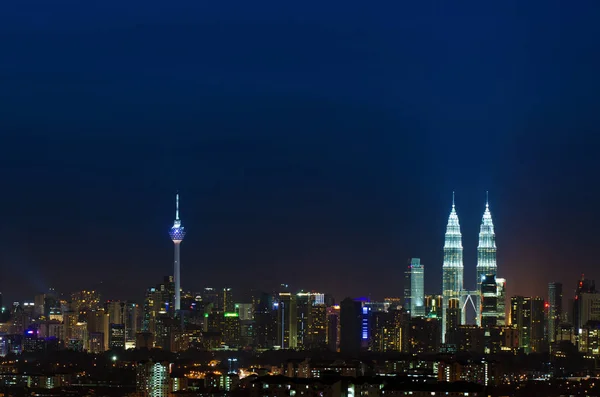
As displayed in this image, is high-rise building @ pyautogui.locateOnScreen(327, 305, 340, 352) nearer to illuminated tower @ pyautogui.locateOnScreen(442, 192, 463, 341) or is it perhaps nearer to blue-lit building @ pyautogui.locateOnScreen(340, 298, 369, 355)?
blue-lit building @ pyautogui.locateOnScreen(340, 298, 369, 355)

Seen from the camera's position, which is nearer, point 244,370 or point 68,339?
point 244,370

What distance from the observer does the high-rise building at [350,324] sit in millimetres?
57281

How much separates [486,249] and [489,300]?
2.12 m

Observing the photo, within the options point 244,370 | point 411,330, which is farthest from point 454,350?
point 244,370

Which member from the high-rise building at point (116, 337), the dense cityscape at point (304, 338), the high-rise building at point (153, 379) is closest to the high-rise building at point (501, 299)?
the dense cityscape at point (304, 338)

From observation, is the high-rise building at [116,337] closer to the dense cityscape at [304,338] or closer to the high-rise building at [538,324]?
the dense cityscape at [304,338]

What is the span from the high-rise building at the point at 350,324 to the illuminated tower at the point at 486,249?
205 inches

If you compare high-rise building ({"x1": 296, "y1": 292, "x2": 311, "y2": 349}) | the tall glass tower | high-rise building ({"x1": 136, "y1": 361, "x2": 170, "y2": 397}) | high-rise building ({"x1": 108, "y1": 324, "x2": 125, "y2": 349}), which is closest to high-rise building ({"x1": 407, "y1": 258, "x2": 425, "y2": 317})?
the tall glass tower

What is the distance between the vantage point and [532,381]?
41.2 m

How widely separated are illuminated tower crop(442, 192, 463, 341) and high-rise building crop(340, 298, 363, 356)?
136 inches

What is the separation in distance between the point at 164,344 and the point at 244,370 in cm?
1359

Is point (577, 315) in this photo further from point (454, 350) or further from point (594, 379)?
point (594, 379)

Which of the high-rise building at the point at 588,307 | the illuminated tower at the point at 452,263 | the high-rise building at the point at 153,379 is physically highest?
the illuminated tower at the point at 452,263

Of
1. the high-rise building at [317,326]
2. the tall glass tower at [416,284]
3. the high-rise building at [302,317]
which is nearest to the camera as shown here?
the high-rise building at [317,326]
